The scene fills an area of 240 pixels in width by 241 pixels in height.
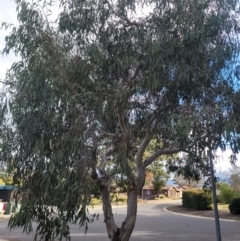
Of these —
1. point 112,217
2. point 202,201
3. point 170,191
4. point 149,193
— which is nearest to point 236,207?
point 202,201

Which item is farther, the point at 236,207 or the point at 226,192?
the point at 226,192

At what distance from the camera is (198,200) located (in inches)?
1416

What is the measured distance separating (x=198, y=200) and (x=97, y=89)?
29.0m

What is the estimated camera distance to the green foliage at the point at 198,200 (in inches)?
1388

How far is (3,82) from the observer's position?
360 inches

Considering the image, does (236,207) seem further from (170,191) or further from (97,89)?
(170,191)

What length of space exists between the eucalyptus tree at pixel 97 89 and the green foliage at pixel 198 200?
87.7 ft

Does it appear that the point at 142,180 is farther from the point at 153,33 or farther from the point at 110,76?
the point at 153,33

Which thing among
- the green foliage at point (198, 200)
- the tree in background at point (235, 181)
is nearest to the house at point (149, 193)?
the green foliage at point (198, 200)

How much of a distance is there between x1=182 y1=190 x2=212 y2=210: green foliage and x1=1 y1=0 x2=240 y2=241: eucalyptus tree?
1053 inches

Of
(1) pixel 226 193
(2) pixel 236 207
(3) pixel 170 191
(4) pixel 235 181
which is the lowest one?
(2) pixel 236 207

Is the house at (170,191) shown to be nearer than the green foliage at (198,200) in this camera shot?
No

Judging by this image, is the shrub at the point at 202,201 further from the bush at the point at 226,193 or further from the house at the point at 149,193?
the house at the point at 149,193

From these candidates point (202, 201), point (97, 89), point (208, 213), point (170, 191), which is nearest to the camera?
point (97, 89)
